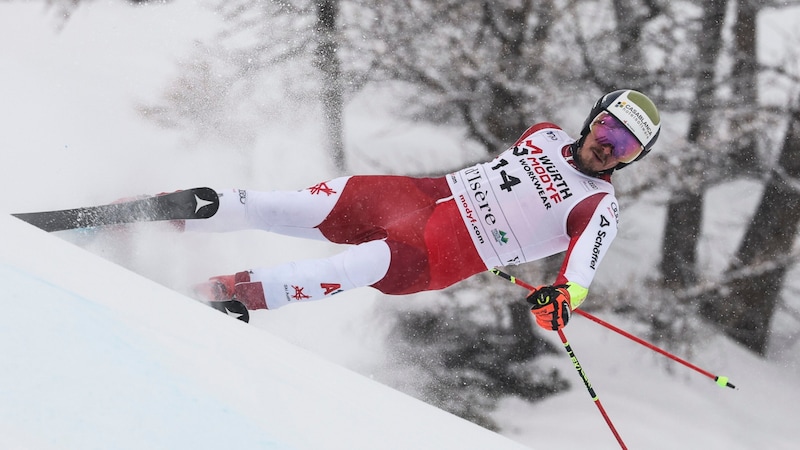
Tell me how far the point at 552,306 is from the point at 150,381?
4.95 feet

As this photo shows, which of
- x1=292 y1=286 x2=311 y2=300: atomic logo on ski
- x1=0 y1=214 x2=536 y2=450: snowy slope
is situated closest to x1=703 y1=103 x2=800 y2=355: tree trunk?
x1=292 y1=286 x2=311 y2=300: atomic logo on ski

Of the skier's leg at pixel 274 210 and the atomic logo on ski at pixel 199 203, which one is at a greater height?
the atomic logo on ski at pixel 199 203

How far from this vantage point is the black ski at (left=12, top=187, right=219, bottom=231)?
8.00 feet

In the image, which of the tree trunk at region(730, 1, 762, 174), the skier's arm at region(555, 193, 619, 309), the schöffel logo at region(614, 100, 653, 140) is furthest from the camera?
the tree trunk at region(730, 1, 762, 174)

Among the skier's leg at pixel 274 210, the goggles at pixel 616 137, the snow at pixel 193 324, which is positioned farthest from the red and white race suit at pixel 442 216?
the snow at pixel 193 324

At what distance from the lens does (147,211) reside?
248 centimetres

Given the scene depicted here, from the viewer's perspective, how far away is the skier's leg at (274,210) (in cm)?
251

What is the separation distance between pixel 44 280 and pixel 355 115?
3.80 m

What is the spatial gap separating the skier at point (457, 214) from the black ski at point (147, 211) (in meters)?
0.05

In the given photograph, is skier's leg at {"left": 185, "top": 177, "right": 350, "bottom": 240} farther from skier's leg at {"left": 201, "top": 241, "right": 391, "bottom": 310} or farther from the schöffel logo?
the schöffel logo

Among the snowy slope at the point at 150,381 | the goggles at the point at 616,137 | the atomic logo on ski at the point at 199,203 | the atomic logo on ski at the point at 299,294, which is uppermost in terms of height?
the snowy slope at the point at 150,381

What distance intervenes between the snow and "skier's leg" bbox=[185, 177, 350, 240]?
34 centimetres

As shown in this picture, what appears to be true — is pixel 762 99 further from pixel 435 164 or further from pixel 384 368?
pixel 384 368

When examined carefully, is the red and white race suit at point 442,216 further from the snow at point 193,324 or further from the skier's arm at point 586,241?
the snow at point 193,324
